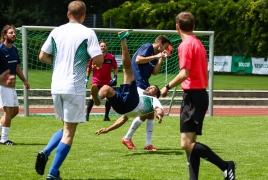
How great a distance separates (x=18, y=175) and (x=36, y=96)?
13.0 m

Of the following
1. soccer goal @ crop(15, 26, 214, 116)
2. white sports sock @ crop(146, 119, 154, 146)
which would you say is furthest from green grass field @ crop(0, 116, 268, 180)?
soccer goal @ crop(15, 26, 214, 116)

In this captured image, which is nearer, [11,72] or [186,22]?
[186,22]

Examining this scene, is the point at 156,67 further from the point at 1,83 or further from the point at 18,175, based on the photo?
the point at 1,83

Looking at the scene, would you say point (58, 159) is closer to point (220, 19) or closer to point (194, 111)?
point (194, 111)

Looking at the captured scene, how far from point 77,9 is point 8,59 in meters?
4.06

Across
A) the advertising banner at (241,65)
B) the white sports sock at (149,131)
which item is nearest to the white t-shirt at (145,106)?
the white sports sock at (149,131)

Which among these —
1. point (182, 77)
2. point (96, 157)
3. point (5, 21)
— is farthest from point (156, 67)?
point (5, 21)

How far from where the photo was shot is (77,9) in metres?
7.54

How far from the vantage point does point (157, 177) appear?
26.4 ft

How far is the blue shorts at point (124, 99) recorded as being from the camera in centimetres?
942

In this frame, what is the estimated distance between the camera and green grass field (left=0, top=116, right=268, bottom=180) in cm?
830

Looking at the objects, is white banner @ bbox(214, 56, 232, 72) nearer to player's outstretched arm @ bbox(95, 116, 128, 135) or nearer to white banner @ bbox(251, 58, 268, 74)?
white banner @ bbox(251, 58, 268, 74)

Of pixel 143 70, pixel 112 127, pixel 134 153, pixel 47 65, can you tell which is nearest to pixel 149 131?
pixel 134 153

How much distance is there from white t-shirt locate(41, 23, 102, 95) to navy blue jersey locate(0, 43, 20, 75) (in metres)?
3.85
